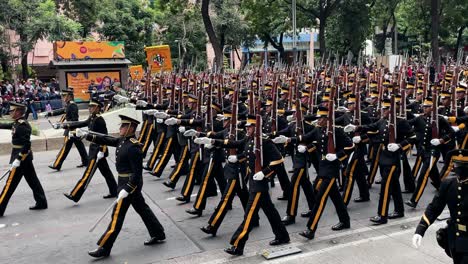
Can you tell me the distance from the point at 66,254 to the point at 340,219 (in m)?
3.67

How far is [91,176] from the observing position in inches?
349

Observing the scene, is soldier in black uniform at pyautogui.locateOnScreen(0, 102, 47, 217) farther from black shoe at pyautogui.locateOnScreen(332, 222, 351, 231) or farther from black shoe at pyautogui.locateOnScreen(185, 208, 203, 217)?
black shoe at pyautogui.locateOnScreen(332, 222, 351, 231)

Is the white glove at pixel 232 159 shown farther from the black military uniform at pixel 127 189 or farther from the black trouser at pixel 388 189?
the black trouser at pixel 388 189

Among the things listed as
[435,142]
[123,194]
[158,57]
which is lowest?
[123,194]

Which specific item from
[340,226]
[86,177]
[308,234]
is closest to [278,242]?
[308,234]

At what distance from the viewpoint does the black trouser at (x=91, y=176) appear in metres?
8.90

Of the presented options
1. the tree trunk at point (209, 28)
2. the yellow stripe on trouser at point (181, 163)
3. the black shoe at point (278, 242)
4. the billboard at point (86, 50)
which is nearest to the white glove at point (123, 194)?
the black shoe at point (278, 242)

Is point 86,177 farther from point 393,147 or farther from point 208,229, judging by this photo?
Result: point 393,147

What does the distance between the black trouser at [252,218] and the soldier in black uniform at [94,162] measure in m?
3.39

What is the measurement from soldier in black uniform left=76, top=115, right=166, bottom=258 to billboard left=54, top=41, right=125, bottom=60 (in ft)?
64.3

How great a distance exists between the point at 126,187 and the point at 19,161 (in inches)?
107

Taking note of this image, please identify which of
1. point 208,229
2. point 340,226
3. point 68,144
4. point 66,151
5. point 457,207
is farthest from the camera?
point 66,151

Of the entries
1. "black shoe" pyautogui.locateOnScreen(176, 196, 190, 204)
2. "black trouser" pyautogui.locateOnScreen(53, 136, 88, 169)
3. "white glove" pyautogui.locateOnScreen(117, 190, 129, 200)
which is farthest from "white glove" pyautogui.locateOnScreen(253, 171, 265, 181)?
"black trouser" pyautogui.locateOnScreen(53, 136, 88, 169)

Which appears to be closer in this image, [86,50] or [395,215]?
[395,215]
